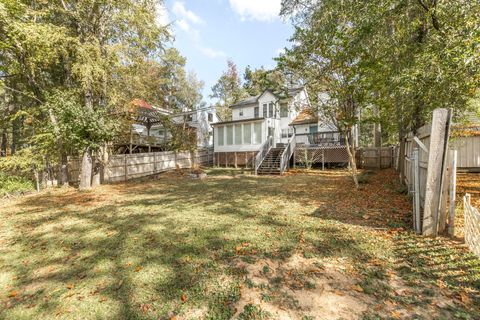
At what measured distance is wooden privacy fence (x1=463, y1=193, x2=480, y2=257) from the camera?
3225 mm

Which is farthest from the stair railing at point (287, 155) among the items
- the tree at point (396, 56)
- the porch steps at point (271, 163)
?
the tree at point (396, 56)

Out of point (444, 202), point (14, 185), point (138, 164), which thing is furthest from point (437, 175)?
point (138, 164)

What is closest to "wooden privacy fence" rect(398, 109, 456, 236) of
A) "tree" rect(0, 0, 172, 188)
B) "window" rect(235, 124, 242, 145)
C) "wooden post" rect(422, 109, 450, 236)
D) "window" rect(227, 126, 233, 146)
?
"wooden post" rect(422, 109, 450, 236)

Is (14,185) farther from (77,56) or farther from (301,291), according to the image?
(301,291)

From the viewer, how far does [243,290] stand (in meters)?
2.76

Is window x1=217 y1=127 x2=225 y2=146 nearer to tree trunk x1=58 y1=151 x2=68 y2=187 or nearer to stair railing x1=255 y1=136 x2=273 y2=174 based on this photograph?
stair railing x1=255 y1=136 x2=273 y2=174

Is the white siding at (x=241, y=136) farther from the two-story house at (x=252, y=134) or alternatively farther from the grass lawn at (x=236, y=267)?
the grass lawn at (x=236, y=267)

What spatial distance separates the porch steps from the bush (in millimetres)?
11628

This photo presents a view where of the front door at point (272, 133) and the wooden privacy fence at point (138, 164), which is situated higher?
the front door at point (272, 133)

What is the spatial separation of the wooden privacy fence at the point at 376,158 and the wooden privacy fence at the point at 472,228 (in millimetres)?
13189

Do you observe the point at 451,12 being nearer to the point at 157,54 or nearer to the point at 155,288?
the point at 155,288

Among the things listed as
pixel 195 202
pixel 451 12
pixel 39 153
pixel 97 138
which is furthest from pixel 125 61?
pixel 451 12

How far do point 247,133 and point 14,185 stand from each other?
14899 mm

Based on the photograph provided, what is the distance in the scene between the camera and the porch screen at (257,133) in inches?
766
